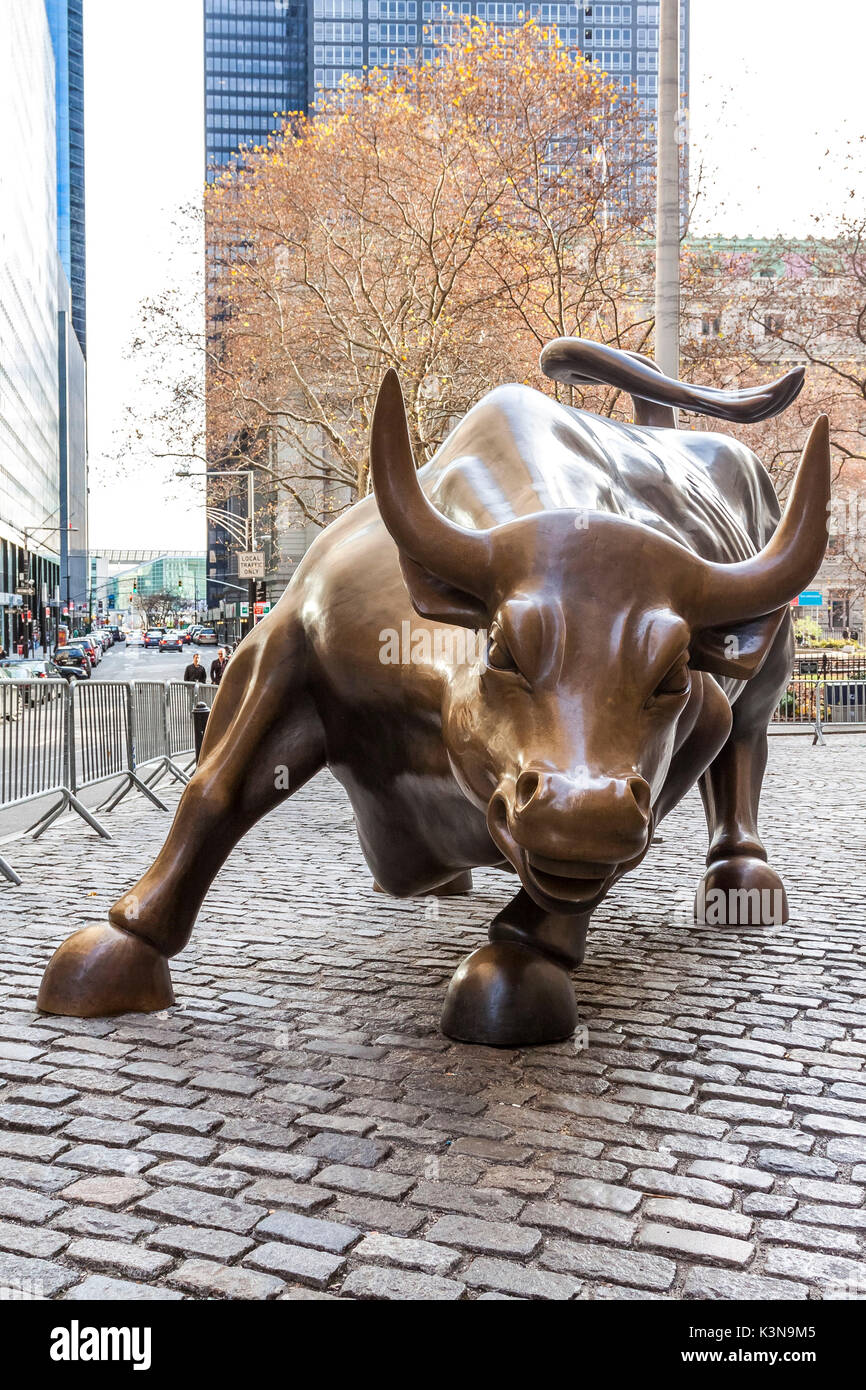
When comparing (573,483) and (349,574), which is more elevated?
(573,483)

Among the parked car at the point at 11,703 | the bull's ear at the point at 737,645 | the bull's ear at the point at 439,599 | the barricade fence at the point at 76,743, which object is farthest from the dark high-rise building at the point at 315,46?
the bull's ear at the point at 737,645

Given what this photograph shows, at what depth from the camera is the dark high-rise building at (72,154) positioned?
468ft

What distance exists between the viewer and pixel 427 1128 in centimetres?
346

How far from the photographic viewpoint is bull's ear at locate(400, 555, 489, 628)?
10.6 feet

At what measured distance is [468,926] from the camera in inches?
246

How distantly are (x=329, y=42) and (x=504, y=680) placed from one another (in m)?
116

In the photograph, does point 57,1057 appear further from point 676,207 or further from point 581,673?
point 676,207

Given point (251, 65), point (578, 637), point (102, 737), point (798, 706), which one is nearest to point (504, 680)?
point (578, 637)

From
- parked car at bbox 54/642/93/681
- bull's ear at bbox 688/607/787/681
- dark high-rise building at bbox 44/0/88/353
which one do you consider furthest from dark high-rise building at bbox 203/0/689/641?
bull's ear at bbox 688/607/787/681

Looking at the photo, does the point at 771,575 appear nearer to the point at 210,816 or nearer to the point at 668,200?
the point at 210,816

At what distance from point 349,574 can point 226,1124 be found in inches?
70.2

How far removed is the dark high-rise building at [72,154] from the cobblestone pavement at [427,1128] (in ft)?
505

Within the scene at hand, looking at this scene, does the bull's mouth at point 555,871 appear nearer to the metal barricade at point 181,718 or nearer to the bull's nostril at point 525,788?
the bull's nostril at point 525,788
